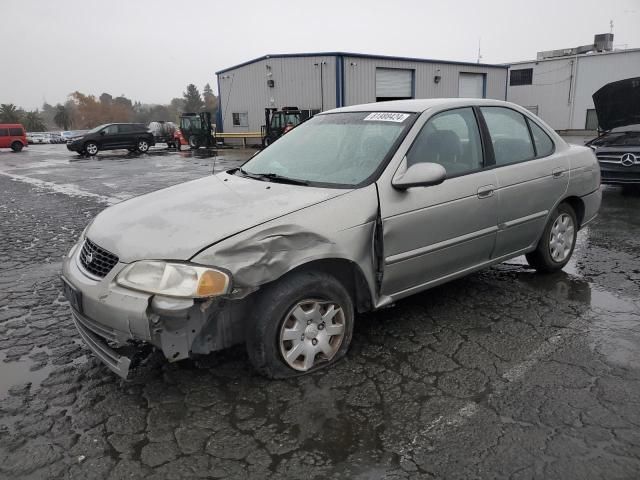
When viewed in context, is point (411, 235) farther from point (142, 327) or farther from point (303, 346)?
point (142, 327)

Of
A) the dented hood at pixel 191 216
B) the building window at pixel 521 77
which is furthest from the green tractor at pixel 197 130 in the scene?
the dented hood at pixel 191 216

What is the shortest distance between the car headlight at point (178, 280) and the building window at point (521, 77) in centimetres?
4265

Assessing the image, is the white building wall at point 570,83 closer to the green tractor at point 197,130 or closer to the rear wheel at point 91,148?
the green tractor at point 197,130

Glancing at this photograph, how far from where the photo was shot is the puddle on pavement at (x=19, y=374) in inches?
121

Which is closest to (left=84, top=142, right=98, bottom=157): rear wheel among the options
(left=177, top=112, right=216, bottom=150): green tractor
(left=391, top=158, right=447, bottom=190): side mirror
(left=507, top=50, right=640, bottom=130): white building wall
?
(left=177, top=112, right=216, bottom=150): green tractor

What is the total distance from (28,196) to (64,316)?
8.59m

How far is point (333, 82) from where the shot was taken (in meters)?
26.3

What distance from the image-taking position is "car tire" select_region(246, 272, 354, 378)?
9.30ft

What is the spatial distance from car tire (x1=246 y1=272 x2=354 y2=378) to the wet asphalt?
0.38 feet

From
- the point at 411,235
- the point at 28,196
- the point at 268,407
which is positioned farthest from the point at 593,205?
the point at 28,196

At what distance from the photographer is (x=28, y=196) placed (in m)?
11.3

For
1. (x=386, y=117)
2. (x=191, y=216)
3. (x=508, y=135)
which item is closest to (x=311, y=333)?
(x=191, y=216)

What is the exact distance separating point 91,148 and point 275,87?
10.5 m

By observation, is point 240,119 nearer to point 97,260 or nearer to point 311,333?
point 97,260
